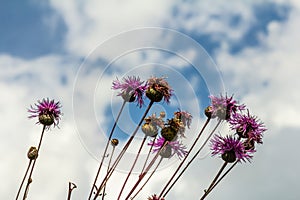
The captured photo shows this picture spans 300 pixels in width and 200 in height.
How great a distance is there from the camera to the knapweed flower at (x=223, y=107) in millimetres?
7191

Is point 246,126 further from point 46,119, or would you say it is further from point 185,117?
point 46,119

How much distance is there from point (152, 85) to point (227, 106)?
54.6 inches

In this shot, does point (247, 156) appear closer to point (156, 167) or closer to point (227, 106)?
point (227, 106)

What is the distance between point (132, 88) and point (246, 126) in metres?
2.16

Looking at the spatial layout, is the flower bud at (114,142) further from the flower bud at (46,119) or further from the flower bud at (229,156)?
the flower bud at (229,156)

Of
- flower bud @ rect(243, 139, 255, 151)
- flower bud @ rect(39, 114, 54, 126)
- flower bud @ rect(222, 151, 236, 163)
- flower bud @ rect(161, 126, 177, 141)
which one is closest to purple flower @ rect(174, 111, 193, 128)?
flower bud @ rect(161, 126, 177, 141)

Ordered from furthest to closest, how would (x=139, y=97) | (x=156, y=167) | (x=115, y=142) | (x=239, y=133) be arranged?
1. (x=115, y=142)
2. (x=139, y=97)
3. (x=239, y=133)
4. (x=156, y=167)

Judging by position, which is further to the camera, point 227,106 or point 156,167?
point 227,106

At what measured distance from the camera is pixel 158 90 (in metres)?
7.07

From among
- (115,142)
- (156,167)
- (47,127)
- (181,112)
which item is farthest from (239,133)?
(47,127)

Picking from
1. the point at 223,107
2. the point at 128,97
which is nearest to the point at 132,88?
the point at 128,97

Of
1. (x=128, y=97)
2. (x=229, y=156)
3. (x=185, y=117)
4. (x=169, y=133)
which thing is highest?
(x=128, y=97)

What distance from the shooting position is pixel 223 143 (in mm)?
7066

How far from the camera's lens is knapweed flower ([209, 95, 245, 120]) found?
283 inches
